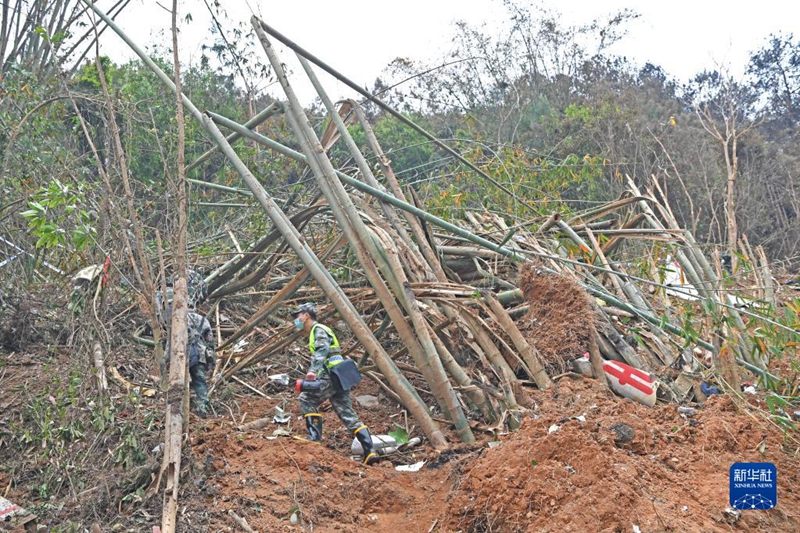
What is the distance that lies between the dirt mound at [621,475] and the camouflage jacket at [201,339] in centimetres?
248

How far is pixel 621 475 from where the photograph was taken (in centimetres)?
405

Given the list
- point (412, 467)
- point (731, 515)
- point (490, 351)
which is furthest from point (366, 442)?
point (731, 515)

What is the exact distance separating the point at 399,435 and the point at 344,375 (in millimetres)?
715

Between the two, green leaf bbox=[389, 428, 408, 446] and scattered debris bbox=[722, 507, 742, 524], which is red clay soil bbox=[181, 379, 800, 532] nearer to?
scattered debris bbox=[722, 507, 742, 524]

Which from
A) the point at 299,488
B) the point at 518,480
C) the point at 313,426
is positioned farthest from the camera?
the point at 313,426

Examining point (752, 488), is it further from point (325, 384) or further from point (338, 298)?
point (325, 384)

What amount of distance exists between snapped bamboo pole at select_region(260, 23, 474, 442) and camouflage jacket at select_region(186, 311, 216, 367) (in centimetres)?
143

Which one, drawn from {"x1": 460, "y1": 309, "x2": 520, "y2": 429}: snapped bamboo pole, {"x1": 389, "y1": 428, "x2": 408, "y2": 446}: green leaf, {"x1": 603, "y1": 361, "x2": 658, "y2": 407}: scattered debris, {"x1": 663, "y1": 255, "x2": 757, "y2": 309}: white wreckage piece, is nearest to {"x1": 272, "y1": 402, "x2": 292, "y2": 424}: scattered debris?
{"x1": 389, "y1": 428, "x2": 408, "y2": 446}: green leaf

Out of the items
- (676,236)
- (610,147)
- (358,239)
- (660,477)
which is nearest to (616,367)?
(676,236)

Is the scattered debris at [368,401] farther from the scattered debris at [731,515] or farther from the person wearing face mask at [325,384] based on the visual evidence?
the scattered debris at [731,515]

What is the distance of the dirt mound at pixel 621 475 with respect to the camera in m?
3.81

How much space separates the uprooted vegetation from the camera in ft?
13.9


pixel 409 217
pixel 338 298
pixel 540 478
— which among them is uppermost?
pixel 409 217

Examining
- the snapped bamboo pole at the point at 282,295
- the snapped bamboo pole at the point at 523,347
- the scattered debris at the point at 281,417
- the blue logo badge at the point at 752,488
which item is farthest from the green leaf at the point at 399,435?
the blue logo badge at the point at 752,488
